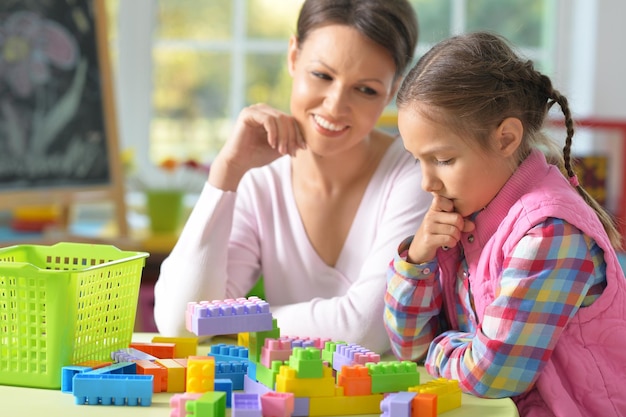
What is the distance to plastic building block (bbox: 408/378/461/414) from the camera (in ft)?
3.61

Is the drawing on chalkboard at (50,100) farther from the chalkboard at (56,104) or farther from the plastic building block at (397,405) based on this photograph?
the plastic building block at (397,405)

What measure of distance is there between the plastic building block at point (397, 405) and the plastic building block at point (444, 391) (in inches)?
1.4

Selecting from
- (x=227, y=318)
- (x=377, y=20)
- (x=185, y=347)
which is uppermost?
(x=377, y=20)

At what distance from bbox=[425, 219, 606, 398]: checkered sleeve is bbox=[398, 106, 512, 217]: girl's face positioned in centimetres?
11

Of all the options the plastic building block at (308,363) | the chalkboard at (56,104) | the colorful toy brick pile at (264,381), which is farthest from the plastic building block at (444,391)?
the chalkboard at (56,104)

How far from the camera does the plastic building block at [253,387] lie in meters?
1.11

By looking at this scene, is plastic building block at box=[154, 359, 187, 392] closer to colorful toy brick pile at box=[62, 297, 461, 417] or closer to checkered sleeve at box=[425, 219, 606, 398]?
colorful toy brick pile at box=[62, 297, 461, 417]

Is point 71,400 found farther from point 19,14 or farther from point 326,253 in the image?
point 19,14

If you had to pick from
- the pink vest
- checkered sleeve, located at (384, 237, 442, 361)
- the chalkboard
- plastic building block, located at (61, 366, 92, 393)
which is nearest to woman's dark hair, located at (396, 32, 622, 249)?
the pink vest

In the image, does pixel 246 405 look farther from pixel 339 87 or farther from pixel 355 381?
pixel 339 87

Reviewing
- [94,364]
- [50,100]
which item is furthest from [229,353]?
[50,100]

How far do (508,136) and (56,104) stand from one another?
7.05 ft

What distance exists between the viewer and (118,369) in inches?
45.8

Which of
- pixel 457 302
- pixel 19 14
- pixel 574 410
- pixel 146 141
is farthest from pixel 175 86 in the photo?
pixel 574 410
